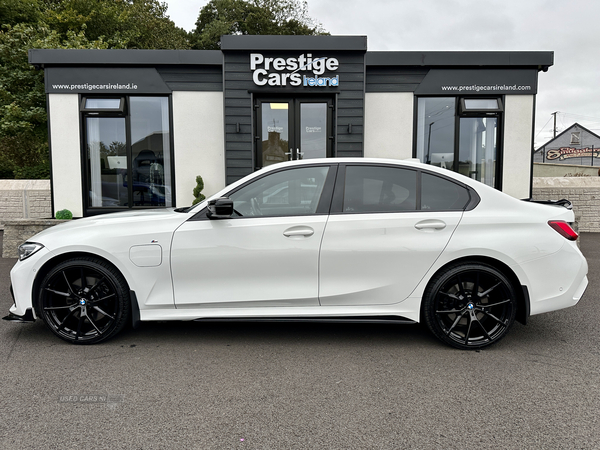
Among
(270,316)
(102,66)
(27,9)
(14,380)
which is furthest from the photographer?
(27,9)

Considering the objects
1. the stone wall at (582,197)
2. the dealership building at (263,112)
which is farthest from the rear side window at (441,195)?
the stone wall at (582,197)

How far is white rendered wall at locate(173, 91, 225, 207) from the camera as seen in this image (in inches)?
388

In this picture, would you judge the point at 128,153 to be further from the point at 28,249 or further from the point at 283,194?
the point at 283,194

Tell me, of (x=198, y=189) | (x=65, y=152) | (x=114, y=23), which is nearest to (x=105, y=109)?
(x=65, y=152)

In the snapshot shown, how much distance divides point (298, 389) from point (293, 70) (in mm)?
7566

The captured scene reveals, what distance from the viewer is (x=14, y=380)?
10.3 feet

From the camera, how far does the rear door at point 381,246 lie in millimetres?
3660

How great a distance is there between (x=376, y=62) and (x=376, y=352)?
7.54 metres

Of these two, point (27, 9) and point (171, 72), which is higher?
point (27, 9)

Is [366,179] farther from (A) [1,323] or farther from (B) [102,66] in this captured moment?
(B) [102,66]

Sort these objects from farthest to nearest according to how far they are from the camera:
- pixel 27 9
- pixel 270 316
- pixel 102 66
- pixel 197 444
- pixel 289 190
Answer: pixel 27 9, pixel 102 66, pixel 289 190, pixel 270 316, pixel 197 444

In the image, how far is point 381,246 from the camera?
3.66 meters

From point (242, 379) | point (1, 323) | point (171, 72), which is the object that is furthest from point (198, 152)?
point (242, 379)

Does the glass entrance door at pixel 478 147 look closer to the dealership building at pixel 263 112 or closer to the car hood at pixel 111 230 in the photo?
the dealership building at pixel 263 112
